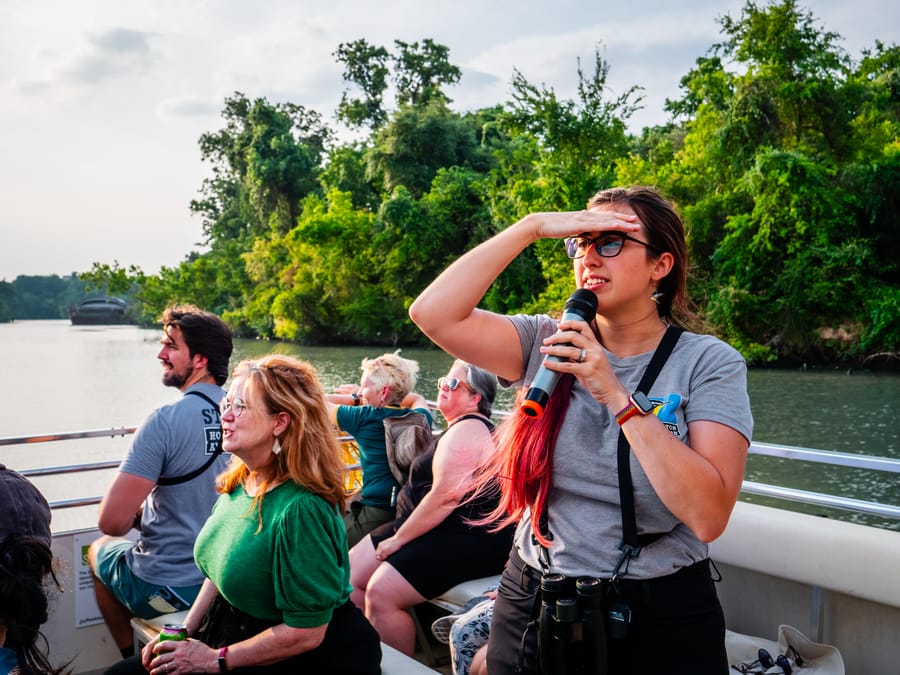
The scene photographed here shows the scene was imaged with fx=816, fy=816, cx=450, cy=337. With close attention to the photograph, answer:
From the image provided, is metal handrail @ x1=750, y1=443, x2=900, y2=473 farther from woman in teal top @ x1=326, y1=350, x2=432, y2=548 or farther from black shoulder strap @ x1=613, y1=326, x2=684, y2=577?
woman in teal top @ x1=326, y1=350, x2=432, y2=548

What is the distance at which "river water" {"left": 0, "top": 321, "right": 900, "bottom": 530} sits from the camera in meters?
13.9

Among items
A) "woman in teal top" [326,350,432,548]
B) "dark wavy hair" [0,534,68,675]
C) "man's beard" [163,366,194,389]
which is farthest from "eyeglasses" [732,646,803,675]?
"man's beard" [163,366,194,389]

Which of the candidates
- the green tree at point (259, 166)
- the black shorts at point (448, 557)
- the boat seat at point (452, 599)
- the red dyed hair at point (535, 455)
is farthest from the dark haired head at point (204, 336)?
the green tree at point (259, 166)

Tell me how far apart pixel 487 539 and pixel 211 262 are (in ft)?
178

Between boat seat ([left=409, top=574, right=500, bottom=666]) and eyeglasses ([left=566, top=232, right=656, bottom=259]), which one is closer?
eyeglasses ([left=566, top=232, right=656, bottom=259])

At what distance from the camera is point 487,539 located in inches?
125

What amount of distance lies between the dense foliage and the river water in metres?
2.30

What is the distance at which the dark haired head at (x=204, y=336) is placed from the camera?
3.27 meters

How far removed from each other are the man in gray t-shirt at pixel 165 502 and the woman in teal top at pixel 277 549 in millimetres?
683

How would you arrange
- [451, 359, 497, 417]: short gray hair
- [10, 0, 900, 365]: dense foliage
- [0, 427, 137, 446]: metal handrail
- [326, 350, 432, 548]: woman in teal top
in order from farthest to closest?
[10, 0, 900, 365]: dense foliage
[326, 350, 432, 548]: woman in teal top
[0, 427, 137, 446]: metal handrail
[451, 359, 497, 417]: short gray hair

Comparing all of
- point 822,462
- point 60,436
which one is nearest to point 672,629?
point 822,462

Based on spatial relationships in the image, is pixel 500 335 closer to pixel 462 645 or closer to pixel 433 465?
pixel 462 645

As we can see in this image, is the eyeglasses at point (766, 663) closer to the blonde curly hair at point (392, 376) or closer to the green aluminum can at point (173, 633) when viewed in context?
the green aluminum can at point (173, 633)

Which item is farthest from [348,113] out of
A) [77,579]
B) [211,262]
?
[77,579]
